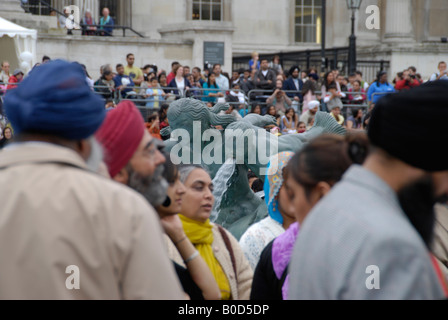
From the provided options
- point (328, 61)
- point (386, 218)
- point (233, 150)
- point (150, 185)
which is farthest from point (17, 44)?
point (386, 218)

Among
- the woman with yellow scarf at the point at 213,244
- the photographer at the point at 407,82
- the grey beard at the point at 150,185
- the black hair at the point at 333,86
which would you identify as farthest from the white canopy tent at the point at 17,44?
the grey beard at the point at 150,185

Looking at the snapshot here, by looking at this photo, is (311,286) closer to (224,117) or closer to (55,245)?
(55,245)

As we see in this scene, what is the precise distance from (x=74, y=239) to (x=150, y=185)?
3.46 ft

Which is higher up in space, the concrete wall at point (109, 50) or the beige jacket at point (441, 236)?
the concrete wall at point (109, 50)

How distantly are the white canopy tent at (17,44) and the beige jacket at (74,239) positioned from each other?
55.0 ft

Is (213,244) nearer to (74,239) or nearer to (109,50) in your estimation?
(74,239)

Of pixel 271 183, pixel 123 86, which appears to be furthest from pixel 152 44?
pixel 271 183

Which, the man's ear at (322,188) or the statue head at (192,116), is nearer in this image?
the man's ear at (322,188)

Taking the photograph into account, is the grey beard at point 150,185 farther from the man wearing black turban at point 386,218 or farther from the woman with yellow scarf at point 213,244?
the woman with yellow scarf at point 213,244

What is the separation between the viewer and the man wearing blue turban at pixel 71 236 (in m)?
2.30

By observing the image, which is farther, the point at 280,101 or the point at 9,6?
the point at 9,6

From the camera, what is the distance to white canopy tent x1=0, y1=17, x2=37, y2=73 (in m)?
19.1

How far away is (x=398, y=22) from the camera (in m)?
33.5

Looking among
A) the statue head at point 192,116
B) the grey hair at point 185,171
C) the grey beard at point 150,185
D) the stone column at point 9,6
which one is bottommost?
the grey hair at point 185,171
